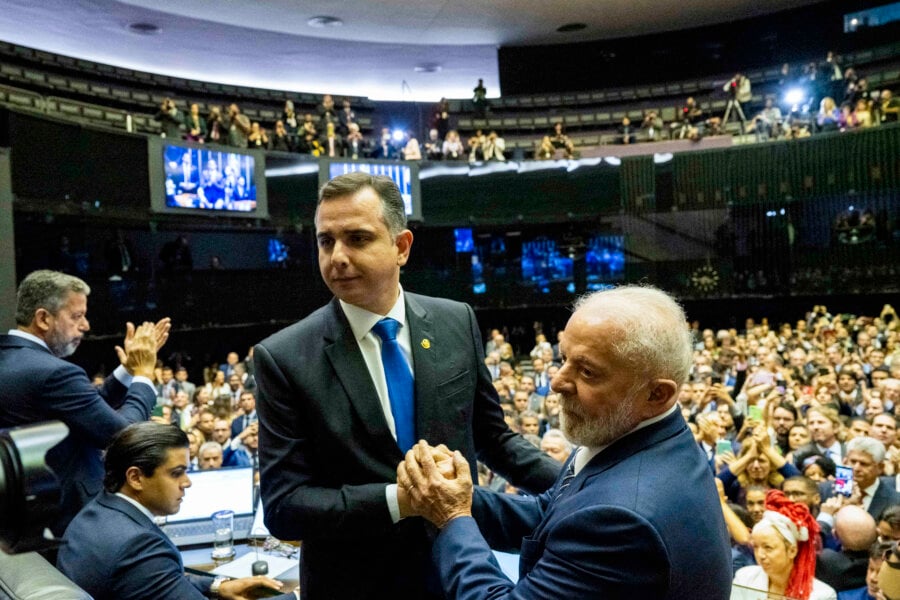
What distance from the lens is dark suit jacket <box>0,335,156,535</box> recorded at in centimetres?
267

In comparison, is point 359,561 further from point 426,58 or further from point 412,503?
point 426,58

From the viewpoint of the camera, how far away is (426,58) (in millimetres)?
19078

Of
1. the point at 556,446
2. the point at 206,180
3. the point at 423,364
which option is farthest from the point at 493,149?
the point at 423,364

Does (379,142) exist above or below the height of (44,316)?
above

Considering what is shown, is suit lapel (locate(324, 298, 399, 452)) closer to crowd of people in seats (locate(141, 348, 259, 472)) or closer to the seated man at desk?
the seated man at desk

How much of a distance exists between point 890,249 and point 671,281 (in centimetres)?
374

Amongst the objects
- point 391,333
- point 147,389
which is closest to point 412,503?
point 391,333

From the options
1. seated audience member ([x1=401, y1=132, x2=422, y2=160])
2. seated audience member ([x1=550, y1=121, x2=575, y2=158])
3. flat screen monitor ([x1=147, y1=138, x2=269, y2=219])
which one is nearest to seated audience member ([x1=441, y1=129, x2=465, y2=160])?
seated audience member ([x1=401, y1=132, x2=422, y2=160])

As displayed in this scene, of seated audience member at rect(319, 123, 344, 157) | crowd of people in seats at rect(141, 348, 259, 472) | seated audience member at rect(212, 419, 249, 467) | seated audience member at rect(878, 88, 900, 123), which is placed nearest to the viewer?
crowd of people in seats at rect(141, 348, 259, 472)

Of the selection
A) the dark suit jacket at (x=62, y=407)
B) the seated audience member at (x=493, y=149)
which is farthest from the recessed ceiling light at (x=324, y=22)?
the dark suit jacket at (x=62, y=407)

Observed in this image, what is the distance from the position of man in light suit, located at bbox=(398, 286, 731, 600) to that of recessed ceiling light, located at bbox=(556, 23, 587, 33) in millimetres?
17769

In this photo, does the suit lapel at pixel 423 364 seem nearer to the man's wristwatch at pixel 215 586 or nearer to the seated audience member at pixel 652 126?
the man's wristwatch at pixel 215 586

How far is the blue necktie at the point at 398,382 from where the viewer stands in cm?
154

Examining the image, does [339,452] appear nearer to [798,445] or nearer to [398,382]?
[398,382]
